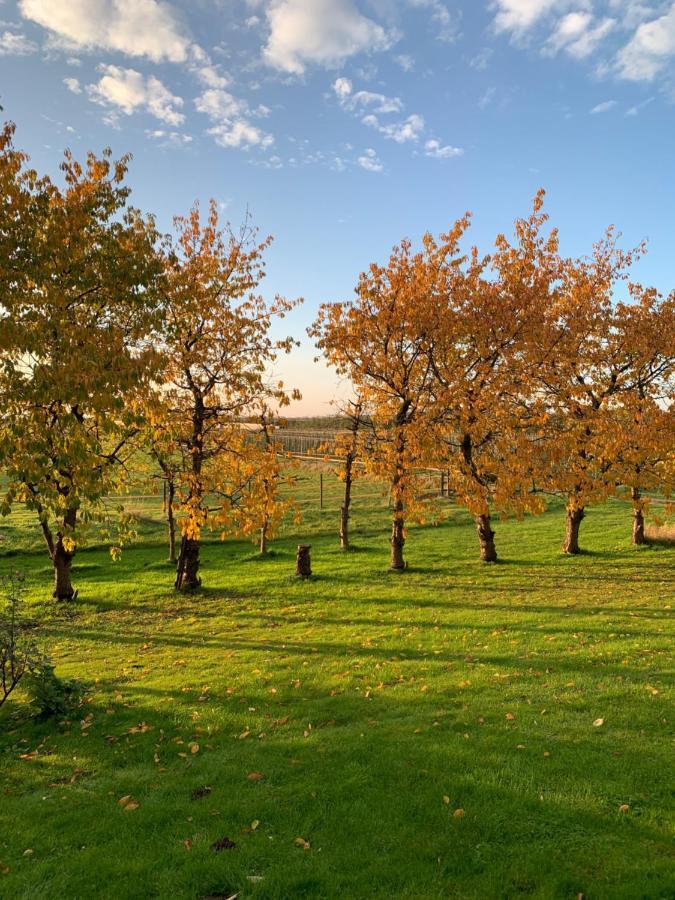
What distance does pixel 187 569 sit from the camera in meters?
22.4

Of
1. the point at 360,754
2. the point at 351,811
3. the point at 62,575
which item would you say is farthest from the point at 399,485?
the point at 351,811

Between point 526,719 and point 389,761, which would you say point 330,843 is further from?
point 526,719

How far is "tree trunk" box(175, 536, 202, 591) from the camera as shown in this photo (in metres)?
22.3

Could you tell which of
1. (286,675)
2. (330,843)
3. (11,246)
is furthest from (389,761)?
(11,246)

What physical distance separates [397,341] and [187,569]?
1278 centimetres

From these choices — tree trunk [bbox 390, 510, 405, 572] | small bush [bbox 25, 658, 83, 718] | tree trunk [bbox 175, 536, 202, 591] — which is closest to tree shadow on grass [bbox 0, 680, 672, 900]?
small bush [bbox 25, 658, 83, 718]

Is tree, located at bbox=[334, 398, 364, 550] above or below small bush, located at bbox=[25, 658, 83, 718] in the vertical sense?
above

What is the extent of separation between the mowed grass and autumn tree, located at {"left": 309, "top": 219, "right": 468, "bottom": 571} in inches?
214

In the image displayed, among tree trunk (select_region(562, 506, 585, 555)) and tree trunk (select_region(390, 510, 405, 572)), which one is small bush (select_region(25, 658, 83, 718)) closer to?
tree trunk (select_region(390, 510, 405, 572))

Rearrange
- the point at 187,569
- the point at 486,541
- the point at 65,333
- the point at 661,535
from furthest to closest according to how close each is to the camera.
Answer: the point at 661,535 < the point at 486,541 < the point at 187,569 < the point at 65,333

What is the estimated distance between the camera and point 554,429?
72.4 feet

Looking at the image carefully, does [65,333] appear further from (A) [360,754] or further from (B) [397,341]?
(B) [397,341]

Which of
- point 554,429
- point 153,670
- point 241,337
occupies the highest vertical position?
A: point 241,337

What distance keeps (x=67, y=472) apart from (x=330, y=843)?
7.77m
